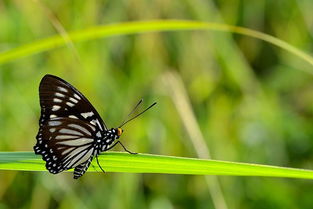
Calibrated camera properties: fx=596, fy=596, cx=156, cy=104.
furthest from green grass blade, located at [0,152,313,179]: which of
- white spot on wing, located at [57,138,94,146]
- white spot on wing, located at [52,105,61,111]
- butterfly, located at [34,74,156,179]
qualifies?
white spot on wing, located at [57,138,94,146]

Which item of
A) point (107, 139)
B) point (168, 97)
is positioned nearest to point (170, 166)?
point (107, 139)

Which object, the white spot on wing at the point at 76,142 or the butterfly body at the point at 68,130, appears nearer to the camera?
the butterfly body at the point at 68,130

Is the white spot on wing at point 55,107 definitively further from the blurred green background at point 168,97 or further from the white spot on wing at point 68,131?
the blurred green background at point 168,97

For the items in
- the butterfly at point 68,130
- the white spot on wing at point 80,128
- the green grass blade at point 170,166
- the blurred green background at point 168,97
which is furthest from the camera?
the blurred green background at point 168,97

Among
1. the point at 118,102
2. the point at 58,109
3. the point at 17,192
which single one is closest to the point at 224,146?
the point at 118,102

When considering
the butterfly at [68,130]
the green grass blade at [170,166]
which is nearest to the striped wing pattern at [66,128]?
the butterfly at [68,130]

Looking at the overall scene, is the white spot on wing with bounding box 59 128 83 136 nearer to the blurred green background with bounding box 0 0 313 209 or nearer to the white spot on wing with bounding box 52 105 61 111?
the white spot on wing with bounding box 52 105 61 111

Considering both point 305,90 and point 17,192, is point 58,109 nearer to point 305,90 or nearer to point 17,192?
point 17,192
